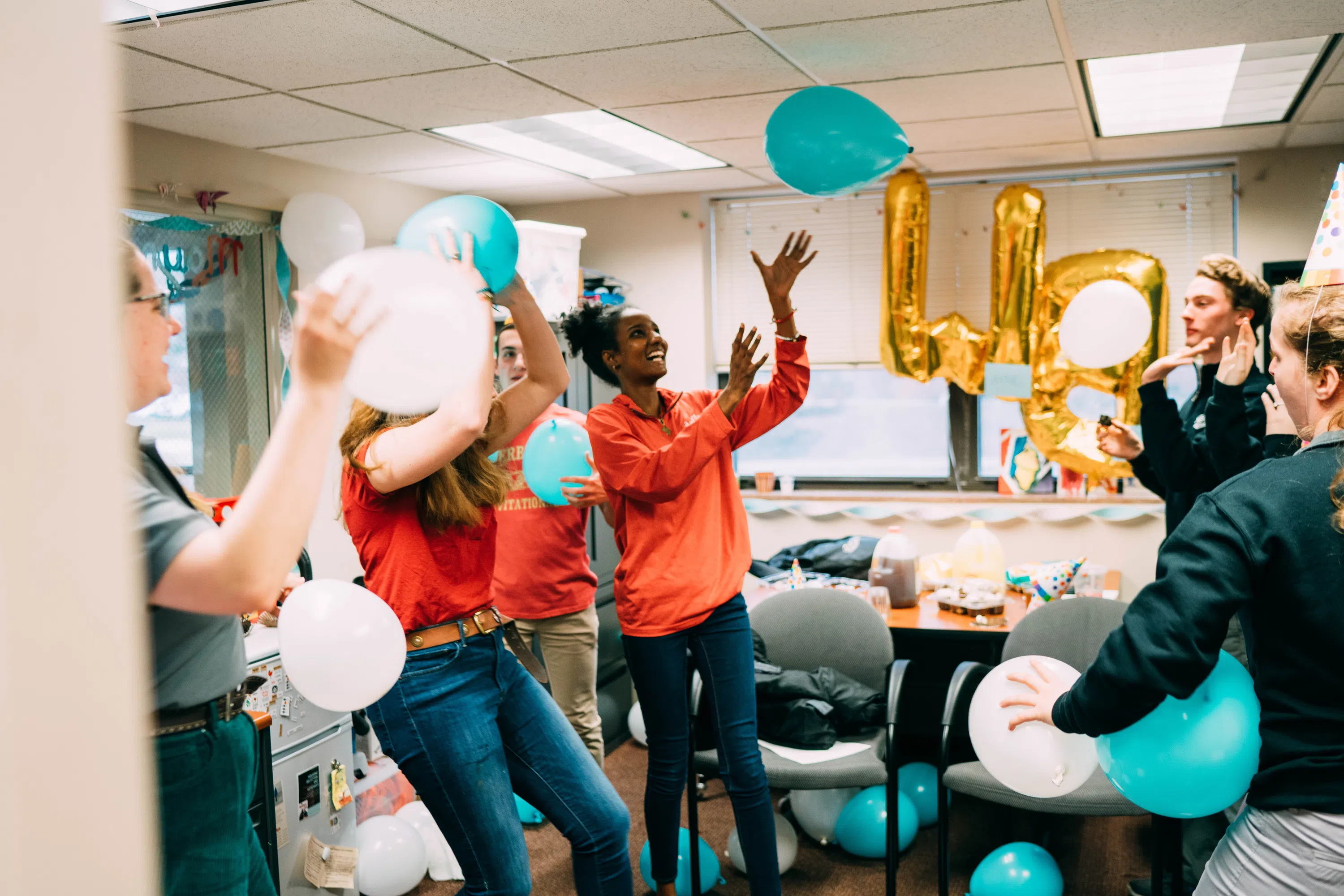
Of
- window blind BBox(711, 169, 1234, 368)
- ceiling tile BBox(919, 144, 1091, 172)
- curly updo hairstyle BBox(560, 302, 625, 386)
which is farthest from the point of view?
window blind BBox(711, 169, 1234, 368)

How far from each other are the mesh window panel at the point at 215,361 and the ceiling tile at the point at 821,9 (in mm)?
2045

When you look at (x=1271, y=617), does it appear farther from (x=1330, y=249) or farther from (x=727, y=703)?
(x=727, y=703)

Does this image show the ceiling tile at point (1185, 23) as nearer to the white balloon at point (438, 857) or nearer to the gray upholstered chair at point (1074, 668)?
the gray upholstered chair at point (1074, 668)

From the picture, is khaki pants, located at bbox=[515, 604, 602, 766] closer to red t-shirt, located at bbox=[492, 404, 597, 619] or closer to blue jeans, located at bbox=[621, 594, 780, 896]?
red t-shirt, located at bbox=[492, 404, 597, 619]

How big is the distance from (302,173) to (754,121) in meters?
1.70

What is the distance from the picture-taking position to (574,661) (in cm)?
309

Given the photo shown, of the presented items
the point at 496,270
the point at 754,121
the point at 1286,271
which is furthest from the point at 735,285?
the point at 496,270

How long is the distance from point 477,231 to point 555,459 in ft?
3.16

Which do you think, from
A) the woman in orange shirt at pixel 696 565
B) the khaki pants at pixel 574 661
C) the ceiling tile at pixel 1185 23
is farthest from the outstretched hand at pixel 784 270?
the khaki pants at pixel 574 661

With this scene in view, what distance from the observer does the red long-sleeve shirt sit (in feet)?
7.07

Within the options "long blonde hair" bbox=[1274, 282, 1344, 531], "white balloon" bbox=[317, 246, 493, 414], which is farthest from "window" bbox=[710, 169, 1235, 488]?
"white balloon" bbox=[317, 246, 493, 414]

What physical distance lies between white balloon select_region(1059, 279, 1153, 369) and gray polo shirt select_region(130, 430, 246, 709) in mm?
2505

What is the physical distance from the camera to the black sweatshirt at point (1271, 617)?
3.94ft

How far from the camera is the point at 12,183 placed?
0.42 metres
